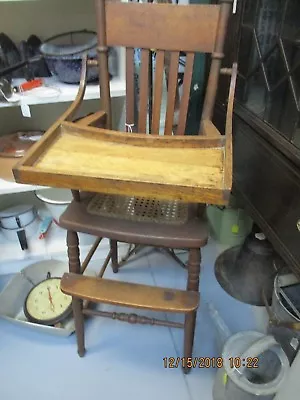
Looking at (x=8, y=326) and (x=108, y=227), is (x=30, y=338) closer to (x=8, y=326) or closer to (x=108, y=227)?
(x=8, y=326)

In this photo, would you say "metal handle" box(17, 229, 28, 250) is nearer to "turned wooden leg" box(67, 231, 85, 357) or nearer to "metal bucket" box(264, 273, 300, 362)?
"turned wooden leg" box(67, 231, 85, 357)

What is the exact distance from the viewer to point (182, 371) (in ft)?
3.85

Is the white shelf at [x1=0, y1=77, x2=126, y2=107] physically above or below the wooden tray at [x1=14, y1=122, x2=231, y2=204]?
above

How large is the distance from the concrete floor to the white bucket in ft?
0.53

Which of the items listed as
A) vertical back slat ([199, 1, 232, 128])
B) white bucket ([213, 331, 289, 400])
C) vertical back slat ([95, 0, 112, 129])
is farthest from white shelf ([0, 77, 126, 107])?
white bucket ([213, 331, 289, 400])

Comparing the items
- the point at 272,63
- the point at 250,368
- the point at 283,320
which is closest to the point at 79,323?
the point at 250,368

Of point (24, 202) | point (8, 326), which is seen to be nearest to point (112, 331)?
point (8, 326)

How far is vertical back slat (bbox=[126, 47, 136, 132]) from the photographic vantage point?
1090 millimetres

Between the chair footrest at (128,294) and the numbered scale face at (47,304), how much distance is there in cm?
31

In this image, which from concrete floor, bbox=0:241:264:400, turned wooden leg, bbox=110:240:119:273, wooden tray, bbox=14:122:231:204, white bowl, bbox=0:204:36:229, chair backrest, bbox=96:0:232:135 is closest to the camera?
wooden tray, bbox=14:122:231:204

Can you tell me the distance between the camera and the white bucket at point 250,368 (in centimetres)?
90

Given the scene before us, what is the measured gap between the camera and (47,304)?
133 centimetres

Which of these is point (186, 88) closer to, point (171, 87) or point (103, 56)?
point (171, 87)

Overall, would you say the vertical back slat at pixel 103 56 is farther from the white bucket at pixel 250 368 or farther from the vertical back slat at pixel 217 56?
the white bucket at pixel 250 368
